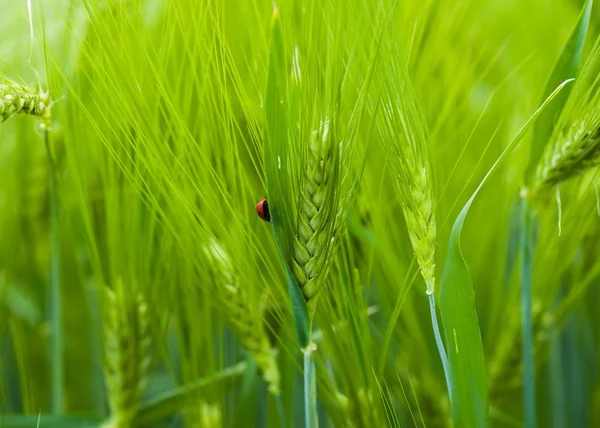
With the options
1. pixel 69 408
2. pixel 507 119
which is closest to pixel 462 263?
pixel 507 119

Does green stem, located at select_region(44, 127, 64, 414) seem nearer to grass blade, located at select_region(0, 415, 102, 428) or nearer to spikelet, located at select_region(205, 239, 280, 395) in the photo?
grass blade, located at select_region(0, 415, 102, 428)

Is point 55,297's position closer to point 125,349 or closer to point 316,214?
point 125,349

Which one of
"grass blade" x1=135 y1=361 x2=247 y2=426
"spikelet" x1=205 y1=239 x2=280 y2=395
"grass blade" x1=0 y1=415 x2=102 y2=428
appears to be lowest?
"grass blade" x1=135 y1=361 x2=247 y2=426

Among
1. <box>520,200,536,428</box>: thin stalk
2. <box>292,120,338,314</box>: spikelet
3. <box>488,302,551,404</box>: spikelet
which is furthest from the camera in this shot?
<box>488,302,551,404</box>: spikelet

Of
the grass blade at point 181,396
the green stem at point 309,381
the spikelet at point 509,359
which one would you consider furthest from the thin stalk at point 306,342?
the spikelet at point 509,359

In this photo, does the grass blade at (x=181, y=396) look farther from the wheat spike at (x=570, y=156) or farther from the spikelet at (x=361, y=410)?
the wheat spike at (x=570, y=156)

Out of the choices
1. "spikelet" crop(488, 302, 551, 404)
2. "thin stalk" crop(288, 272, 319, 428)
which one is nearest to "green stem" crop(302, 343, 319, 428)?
"thin stalk" crop(288, 272, 319, 428)

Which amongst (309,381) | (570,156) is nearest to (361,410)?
(309,381)
